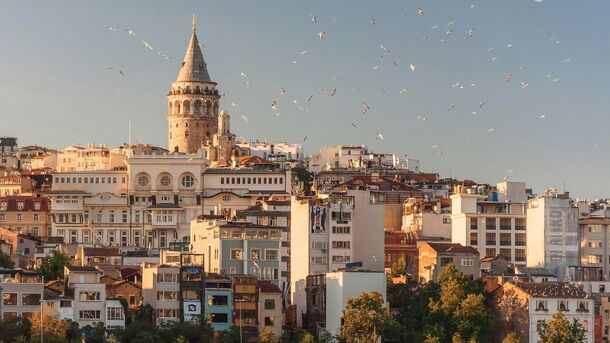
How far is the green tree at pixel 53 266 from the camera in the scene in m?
105

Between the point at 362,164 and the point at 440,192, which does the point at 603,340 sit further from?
the point at 362,164

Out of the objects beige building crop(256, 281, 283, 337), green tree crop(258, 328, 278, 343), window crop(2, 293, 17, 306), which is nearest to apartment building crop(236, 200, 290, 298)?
beige building crop(256, 281, 283, 337)

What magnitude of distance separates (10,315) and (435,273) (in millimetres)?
25124

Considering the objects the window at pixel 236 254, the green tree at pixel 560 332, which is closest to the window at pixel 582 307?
the green tree at pixel 560 332

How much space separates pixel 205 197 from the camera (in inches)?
5487

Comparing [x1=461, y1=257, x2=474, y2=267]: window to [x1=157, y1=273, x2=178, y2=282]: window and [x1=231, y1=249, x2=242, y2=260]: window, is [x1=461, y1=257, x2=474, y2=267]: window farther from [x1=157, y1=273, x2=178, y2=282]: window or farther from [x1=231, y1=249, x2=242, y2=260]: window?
[x1=157, y1=273, x2=178, y2=282]: window

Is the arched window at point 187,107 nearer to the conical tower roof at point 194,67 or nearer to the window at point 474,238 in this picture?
the conical tower roof at point 194,67

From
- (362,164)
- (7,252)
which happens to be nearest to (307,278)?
(7,252)

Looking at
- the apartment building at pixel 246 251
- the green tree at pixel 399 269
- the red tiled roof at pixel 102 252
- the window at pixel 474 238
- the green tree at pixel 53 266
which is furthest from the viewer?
the window at pixel 474 238

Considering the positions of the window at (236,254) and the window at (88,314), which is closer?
the window at (88,314)

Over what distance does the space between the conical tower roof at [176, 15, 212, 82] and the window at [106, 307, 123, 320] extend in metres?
77.9

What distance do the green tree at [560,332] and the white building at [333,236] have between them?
15945 millimetres

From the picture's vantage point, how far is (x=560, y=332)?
89562 millimetres

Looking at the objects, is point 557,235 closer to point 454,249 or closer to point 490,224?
point 490,224
